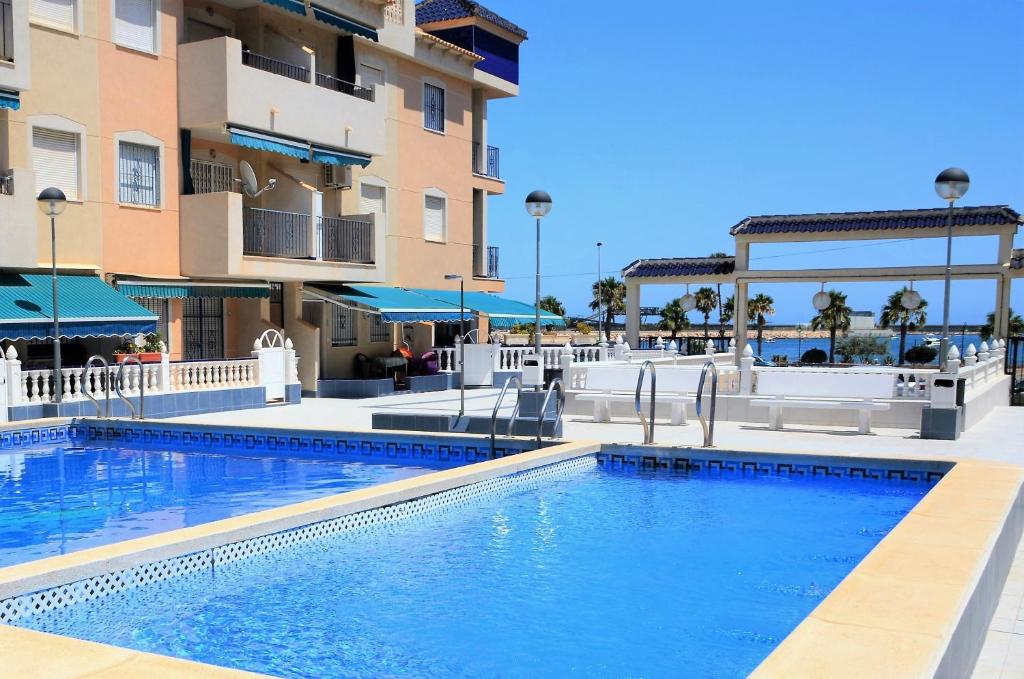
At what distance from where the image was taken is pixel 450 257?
3228 cm

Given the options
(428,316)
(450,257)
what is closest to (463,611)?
(428,316)

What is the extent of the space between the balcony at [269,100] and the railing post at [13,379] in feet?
25.0

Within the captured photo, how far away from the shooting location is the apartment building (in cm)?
1972

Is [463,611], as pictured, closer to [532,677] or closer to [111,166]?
[532,677]

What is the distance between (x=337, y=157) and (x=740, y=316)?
47.8ft

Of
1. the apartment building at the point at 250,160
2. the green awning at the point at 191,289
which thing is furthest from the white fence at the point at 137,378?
the apartment building at the point at 250,160

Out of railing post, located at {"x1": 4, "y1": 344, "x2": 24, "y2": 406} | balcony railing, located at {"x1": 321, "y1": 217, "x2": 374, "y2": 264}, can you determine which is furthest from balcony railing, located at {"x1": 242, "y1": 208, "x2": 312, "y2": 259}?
railing post, located at {"x1": 4, "y1": 344, "x2": 24, "y2": 406}

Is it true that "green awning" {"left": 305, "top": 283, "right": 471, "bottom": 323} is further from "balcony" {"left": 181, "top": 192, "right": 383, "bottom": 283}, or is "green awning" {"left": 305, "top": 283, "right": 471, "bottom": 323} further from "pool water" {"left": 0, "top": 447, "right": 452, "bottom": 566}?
"pool water" {"left": 0, "top": 447, "right": 452, "bottom": 566}

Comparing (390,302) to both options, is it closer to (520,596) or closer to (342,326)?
(342,326)

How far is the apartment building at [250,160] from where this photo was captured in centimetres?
1972

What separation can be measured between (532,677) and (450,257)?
87.3ft

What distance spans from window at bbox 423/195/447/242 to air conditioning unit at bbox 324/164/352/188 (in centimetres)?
415

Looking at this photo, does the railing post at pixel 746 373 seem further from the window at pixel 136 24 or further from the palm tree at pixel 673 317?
the palm tree at pixel 673 317

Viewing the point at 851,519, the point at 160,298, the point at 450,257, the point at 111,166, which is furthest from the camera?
the point at 450,257
